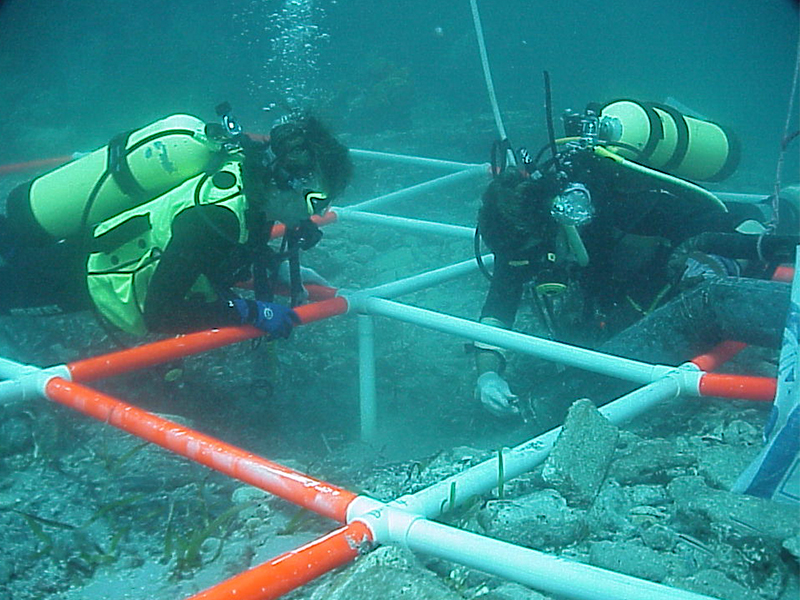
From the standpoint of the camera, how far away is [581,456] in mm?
1910

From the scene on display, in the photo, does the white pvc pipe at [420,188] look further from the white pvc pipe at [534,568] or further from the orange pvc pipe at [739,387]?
the white pvc pipe at [534,568]

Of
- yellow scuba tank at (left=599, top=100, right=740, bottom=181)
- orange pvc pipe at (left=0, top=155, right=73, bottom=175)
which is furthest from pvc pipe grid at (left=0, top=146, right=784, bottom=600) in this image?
orange pvc pipe at (left=0, top=155, right=73, bottom=175)

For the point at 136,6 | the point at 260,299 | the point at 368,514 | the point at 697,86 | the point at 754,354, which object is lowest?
the point at 697,86

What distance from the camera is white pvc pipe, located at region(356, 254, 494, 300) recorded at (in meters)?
3.33

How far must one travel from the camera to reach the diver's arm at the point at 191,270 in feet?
9.36

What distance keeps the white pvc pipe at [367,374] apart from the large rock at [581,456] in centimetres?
152

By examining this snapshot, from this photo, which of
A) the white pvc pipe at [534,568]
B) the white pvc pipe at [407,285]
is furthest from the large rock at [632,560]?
the white pvc pipe at [407,285]

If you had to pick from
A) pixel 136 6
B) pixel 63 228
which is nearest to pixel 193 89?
pixel 136 6

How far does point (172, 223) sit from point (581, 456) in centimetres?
190

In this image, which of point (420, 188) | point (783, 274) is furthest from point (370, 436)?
point (420, 188)

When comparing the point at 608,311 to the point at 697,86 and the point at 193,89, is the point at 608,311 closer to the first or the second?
the point at 193,89

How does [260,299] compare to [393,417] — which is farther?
[393,417]

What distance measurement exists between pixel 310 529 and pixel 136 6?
31.1 m

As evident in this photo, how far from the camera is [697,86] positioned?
34.7 meters
